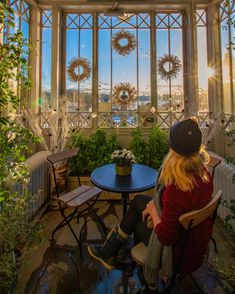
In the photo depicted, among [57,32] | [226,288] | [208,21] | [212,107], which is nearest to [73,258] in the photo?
[226,288]

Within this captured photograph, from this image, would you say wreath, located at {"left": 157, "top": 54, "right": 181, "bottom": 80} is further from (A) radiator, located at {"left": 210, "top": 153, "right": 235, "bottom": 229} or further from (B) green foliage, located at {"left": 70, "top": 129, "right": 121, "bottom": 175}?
(A) radiator, located at {"left": 210, "top": 153, "right": 235, "bottom": 229}

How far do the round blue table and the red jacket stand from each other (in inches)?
25.7

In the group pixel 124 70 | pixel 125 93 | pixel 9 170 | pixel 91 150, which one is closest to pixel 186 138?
pixel 9 170

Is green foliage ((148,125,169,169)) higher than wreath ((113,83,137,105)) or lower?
lower

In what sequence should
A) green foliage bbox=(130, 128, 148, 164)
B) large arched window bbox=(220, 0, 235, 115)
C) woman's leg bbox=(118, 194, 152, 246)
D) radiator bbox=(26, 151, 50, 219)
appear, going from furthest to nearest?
green foliage bbox=(130, 128, 148, 164) → large arched window bbox=(220, 0, 235, 115) → radiator bbox=(26, 151, 50, 219) → woman's leg bbox=(118, 194, 152, 246)

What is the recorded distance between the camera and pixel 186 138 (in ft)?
4.24

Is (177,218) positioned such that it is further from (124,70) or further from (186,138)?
(124,70)

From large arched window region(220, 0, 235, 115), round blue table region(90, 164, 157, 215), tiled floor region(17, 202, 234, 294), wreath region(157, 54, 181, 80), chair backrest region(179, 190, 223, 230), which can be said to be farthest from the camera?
wreath region(157, 54, 181, 80)

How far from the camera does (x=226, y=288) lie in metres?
1.74

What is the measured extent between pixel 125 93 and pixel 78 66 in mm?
926

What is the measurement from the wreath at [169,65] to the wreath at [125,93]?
22.3 inches

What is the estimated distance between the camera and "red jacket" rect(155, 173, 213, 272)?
1.25 m

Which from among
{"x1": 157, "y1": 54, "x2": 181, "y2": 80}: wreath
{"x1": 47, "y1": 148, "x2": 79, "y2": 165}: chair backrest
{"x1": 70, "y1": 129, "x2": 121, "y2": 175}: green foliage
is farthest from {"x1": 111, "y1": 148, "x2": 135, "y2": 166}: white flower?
{"x1": 157, "y1": 54, "x2": 181, "y2": 80}: wreath

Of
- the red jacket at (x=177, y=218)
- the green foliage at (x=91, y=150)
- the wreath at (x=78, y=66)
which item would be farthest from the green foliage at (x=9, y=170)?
the wreath at (x=78, y=66)
